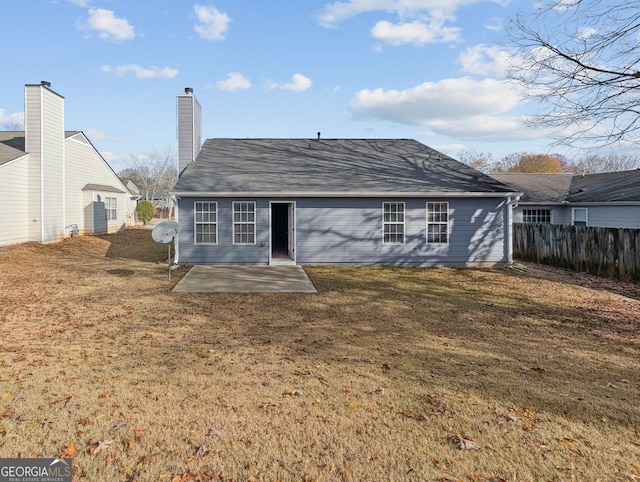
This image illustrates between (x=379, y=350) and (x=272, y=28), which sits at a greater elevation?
(x=272, y=28)

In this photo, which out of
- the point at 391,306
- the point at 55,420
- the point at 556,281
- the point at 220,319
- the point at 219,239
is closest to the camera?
the point at 55,420

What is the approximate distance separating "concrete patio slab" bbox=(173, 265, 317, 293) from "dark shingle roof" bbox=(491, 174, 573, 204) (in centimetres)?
1645

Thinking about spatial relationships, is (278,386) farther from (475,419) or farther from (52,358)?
(52,358)

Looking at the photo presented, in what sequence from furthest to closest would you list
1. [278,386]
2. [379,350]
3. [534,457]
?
[379,350]
[278,386]
[534,457]

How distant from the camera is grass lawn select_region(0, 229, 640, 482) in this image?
3127 mm

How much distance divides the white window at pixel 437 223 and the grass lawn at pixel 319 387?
17.2ft

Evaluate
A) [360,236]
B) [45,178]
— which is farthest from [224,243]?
[45,178]

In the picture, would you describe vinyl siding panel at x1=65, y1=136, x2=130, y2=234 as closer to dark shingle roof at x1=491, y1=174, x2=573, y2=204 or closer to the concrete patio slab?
the concrete patio slab

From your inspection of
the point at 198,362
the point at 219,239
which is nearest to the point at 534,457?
the point at 198,362

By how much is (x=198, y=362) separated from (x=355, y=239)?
31.1ft

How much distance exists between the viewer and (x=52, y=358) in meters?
5.21

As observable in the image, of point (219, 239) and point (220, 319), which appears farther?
point (219, 239)

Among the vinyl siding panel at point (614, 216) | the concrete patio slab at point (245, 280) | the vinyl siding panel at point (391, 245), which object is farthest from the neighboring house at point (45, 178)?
the vinyl siding panel at point (614, 216)

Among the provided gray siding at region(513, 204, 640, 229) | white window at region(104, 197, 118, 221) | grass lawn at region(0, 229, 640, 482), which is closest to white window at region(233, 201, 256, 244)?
grass lawn at region(0, 229, 640, 482)
